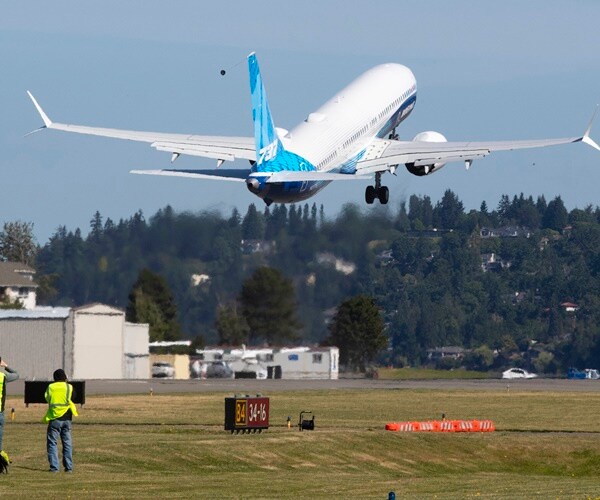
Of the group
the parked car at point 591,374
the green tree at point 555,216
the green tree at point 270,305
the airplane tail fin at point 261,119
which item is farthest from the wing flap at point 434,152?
the green tree at point 555,216

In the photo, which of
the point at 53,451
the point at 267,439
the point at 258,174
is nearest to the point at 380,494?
the point at 53,451

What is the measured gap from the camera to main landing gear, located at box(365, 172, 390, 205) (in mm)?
102125

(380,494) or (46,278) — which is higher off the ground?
(46,278)

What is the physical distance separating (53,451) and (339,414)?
35.7 meters

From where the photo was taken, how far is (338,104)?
99438mm

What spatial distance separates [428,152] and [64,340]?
42985mm

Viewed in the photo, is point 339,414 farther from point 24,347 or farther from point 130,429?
point 24,347

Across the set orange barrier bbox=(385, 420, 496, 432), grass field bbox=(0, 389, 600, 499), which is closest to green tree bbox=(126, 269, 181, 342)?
grass field bbox=(0, 389, 600, 499)

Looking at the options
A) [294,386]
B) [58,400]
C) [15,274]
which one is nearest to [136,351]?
[294,386]

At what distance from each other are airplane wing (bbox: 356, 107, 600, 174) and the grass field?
16621 mm

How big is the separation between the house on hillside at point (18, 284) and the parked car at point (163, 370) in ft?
60.2

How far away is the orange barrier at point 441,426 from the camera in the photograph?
6488 centimetres

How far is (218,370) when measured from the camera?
475 ft

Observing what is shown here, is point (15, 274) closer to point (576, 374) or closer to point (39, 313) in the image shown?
point (39, 313)
